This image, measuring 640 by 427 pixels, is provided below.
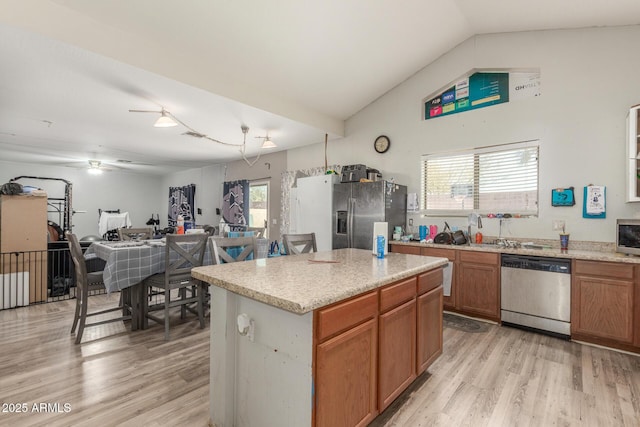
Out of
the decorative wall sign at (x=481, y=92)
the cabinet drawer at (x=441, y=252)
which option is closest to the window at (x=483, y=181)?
the decorative wall sign at (x=481, y=92)

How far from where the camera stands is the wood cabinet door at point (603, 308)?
2.67 meters

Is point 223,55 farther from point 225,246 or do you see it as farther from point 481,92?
point 481,92

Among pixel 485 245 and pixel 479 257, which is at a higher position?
pixel 485 245

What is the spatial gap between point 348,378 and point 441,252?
108 inches

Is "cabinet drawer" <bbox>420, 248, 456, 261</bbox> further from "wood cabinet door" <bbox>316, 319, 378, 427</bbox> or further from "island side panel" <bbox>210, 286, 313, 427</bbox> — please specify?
"island side panel" <bbox>210, 286, 313, 427</bbox>

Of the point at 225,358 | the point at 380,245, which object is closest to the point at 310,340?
the point at 225,358

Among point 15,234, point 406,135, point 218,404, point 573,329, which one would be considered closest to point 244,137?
point 406,135

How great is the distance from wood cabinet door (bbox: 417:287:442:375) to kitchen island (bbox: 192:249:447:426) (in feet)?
0.11

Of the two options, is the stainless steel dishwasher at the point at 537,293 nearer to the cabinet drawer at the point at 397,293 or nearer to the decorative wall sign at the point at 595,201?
the decorative wall sign at the point at 595,201

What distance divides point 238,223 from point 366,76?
14.3 ft

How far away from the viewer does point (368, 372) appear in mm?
1568

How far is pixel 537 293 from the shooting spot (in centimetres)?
313

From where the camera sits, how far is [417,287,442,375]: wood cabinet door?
2.07 metres

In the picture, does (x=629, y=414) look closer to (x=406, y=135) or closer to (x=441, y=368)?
(x=441, y=368)
